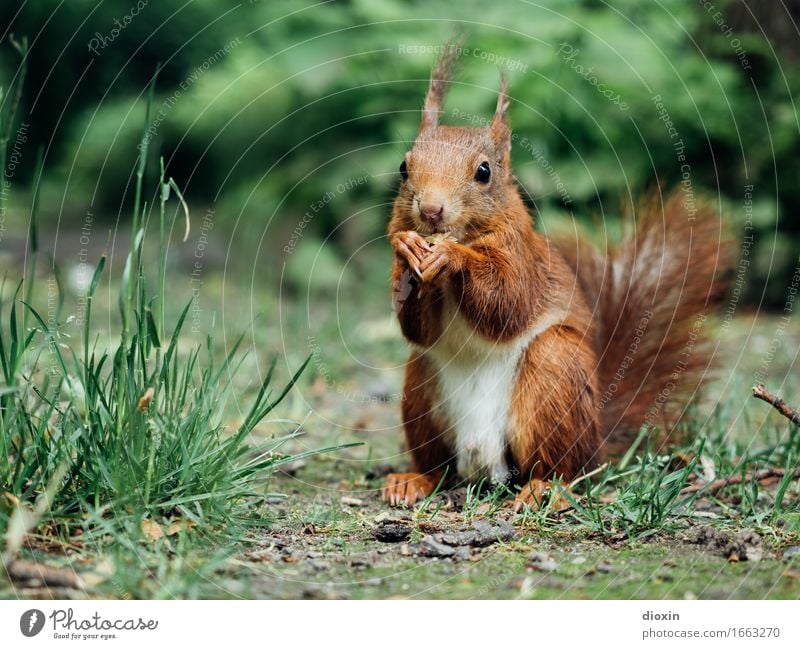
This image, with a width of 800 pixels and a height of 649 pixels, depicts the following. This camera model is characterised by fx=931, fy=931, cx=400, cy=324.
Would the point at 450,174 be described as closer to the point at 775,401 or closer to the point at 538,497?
the point at 538,497

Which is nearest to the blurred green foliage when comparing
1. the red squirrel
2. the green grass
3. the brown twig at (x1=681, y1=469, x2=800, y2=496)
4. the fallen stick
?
the red squirrel

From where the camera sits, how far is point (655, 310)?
3.06 metres

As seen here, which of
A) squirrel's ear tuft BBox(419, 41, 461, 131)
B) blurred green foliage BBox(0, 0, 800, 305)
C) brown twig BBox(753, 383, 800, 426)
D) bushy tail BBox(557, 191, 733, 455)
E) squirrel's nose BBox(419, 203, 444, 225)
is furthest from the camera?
blurred green foliage BBox(0, 0, 800, 305)

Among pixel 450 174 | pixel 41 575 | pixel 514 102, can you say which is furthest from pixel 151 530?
pixel 514 102

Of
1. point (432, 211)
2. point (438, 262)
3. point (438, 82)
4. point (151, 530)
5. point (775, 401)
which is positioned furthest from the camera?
point (438, 82)

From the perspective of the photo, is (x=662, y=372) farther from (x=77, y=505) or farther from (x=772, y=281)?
(x=772, y=281)

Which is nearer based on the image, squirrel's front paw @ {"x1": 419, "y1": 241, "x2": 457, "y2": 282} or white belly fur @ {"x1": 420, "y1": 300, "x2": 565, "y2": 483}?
squirrel's front paw @ {"x1": 419, "y1": 241, "x2": 457, "y2": 282}

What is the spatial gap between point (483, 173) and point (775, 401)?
1.00 metres

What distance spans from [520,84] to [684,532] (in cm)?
314

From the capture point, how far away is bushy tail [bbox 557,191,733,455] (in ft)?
9.71

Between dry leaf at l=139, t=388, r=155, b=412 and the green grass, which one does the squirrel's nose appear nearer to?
the green grass

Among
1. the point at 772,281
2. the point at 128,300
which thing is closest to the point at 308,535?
the point at 128,300

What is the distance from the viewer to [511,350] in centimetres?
265

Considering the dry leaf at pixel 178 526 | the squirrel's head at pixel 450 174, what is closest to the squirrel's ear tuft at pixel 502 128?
the squirrel's head at pixel 450 174
